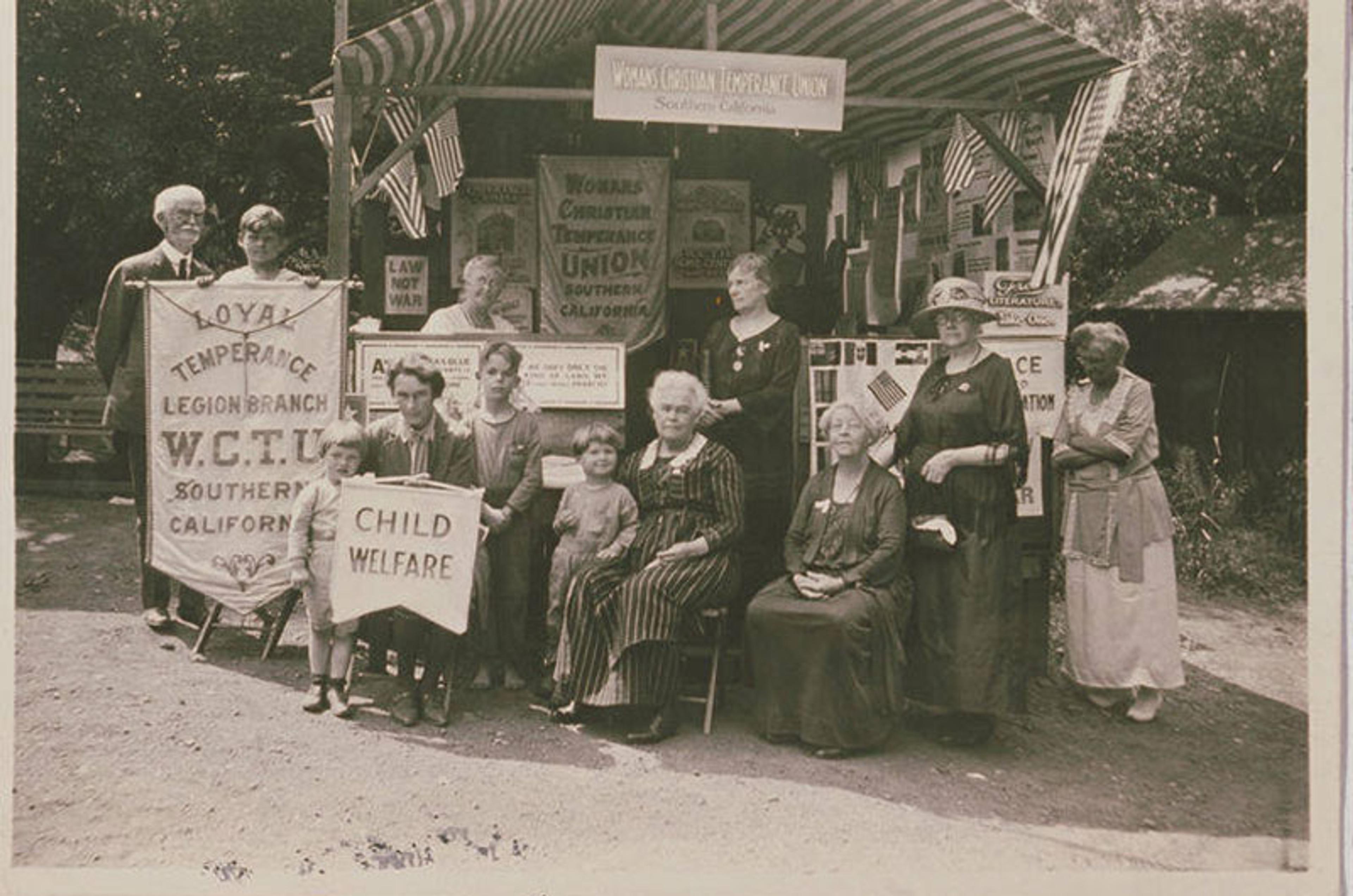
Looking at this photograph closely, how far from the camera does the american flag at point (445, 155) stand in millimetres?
7762

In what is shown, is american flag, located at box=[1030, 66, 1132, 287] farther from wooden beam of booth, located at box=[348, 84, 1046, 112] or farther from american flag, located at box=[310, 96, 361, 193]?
american flag, located at box=[310, 96, 361, 193]

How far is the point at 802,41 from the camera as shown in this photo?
23.6ft

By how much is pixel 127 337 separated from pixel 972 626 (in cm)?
460

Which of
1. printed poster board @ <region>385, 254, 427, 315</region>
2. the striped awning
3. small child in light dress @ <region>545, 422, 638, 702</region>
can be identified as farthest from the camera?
printed poster board @ <region>385, 254, 427, 315</region>

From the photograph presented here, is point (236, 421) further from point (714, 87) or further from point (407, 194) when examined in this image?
point (714, 87)

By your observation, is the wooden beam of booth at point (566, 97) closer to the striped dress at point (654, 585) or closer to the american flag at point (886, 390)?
the american flag at point (886, 390)

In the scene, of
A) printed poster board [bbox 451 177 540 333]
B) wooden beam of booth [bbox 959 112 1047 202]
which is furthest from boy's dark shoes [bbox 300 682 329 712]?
wooden beam of booth [bbox 959 112 1047 202]

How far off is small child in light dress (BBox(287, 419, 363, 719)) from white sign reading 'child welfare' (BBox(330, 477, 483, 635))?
140 millimetres

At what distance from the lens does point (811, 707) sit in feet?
17.7

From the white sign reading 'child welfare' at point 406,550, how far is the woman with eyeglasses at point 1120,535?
3183 mm

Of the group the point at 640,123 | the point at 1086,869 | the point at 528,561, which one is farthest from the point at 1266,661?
the point at 640,123

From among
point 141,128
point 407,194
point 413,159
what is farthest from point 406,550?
point 141,128

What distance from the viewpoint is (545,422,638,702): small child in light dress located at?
5.82 metres

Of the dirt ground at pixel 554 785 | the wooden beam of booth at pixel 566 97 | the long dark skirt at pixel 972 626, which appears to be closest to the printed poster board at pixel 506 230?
the wooden beam of booth at pixel 566 97
